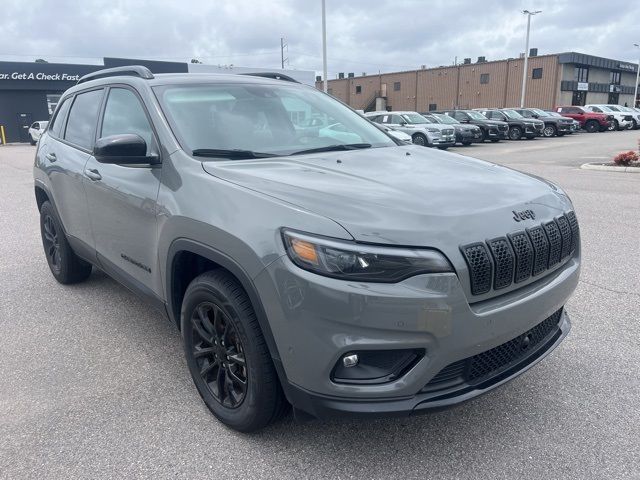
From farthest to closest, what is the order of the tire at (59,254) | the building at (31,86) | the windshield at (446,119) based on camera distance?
the building at (31,86) < the windshield at (446,119) < the tire at (59,254)

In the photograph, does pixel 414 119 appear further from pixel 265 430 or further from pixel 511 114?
pixel 265 430

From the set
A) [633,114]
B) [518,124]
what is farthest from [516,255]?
[633,114]

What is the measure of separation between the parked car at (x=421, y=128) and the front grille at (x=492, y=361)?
18020 millimetres

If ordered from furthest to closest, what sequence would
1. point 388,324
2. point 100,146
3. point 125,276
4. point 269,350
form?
point 125,276 < point 100,146 < point 269,350 < point 388,324

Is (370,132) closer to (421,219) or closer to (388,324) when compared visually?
(421,219)

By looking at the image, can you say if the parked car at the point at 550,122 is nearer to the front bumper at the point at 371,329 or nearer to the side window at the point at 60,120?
the side window at the point at 60,120

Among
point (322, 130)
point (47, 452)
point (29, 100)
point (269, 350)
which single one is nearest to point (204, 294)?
point (269, 350)

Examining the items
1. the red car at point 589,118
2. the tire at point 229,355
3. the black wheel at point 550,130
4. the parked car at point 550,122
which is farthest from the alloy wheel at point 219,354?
the red car at point 589,118

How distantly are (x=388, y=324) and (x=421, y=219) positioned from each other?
451 mm

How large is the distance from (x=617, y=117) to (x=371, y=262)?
3903 cm

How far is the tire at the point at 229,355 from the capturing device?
7.66 feet

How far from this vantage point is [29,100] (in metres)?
40.8

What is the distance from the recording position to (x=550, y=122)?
98.4 ft

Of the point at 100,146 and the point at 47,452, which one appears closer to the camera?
the point at 47,452
